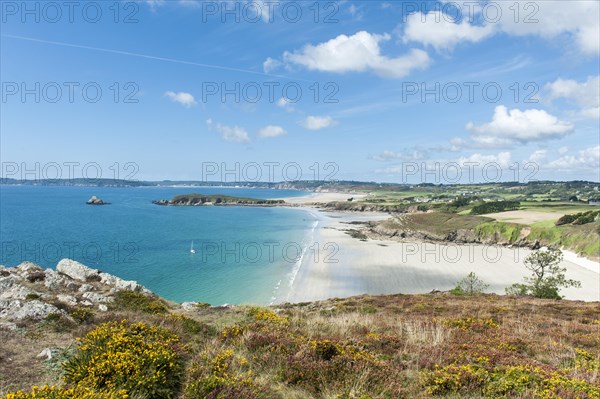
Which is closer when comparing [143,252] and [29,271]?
[29,271]

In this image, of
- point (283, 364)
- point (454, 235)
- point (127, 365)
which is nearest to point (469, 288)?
point (283, 364)

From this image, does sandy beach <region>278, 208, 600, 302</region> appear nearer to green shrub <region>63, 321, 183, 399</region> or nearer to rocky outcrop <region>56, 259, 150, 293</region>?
rocky outcrop <region>56, 259, 150, 293</region>

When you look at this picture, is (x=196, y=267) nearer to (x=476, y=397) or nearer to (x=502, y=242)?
(x=476, y=397)

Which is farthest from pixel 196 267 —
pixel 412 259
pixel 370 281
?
pixel 412 259

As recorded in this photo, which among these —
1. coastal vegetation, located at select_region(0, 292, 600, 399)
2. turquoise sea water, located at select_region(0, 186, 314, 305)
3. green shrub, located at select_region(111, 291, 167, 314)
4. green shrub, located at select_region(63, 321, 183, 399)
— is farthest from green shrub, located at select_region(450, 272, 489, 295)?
green shrub, located at select_region(63, 321, 183, 399)

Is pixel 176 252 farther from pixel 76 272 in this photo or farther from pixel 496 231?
pixel 496 231

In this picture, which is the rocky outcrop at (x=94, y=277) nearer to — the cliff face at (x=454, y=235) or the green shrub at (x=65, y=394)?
the green shrub at (x=65, y=394)
